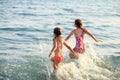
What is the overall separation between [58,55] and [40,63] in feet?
5.40

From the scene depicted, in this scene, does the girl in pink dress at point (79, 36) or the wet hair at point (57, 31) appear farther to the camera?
the girl in pink dress at point (79, 36)

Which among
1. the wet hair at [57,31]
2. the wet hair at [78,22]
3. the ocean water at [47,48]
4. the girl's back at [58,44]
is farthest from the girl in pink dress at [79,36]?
the wet hair at [57,31]

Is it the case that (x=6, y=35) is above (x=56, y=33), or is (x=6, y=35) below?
below

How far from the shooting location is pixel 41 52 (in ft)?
45.8

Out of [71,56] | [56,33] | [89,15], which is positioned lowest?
[89,15]

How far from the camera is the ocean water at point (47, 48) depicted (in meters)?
11.1

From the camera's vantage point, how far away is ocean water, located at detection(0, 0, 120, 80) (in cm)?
1112

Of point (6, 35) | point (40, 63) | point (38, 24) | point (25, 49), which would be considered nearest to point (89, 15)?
point (38, 24)

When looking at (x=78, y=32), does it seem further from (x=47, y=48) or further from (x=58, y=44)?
(x=47, y=48)

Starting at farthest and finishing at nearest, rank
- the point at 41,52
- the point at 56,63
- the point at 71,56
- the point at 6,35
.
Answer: the point at 6,35
the point at 41,52
the point at 71,56
the point at 56,63

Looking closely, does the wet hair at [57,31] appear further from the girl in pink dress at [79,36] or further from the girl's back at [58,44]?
the girl in pink dress at [79,36]

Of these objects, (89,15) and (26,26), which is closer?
(26,26)

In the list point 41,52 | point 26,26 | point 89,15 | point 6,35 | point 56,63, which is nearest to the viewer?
point 56,63

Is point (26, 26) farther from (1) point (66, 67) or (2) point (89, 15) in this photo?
(1) point (66, 67)
